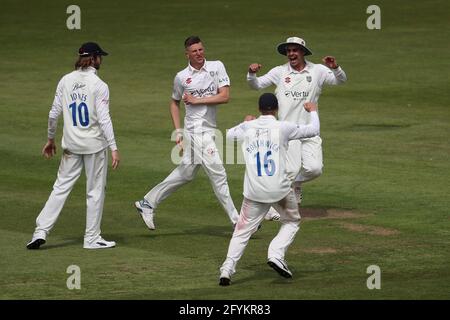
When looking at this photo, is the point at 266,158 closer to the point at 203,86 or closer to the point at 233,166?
the point at 203,86

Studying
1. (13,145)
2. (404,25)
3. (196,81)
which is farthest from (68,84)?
(404,25)

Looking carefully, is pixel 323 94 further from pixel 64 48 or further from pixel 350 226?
pixel 350 226

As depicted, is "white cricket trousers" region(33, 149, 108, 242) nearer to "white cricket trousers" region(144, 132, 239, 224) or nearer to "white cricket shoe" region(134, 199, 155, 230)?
"white cricket shoe" region(134, 199, 155, 230)

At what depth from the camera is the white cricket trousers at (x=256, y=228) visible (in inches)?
571

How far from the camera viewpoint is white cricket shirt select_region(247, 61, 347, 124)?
59.8 ft

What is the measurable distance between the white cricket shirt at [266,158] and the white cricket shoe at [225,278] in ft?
2.93

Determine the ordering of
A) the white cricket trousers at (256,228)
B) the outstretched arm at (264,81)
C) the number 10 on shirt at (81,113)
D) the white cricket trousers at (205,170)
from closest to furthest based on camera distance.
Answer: the white cricket trousers at (256,228) < the number 10 on shirt at (81,113) < the white cricket trousers at (205,170) < the outstretched arm at (264,81)

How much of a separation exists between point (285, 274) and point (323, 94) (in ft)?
51.4

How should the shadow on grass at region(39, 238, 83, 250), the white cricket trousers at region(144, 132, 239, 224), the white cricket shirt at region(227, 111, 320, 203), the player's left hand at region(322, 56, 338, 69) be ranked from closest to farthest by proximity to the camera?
1. the white cricket shirt at region(227, 111, 320, 203)
2. the shadow on grass at region(39, 238, 83, 250)
3. the player's left hand at region(322, 56, 338, 69)
4. the white cricket trousers at region(144, 132, 239, 224)

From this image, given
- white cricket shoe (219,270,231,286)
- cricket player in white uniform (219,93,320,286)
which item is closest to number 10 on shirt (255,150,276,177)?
cricket player in white uniform (219,93,320,286)

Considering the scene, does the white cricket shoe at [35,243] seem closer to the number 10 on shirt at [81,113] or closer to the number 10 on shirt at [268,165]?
the number 10 on shirt at [81,113]

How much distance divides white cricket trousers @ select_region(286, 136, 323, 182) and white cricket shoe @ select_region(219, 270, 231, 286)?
13.3ft

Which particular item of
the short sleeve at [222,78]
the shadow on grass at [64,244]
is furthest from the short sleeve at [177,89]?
the shadow on grass at [64,244]
